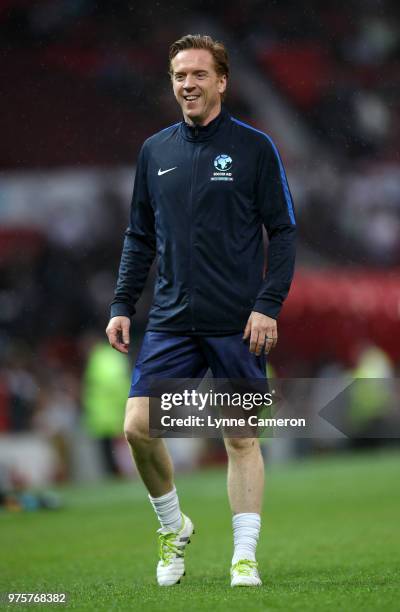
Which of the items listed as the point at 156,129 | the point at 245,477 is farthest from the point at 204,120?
the point at 156,129

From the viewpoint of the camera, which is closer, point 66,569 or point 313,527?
point 66,569

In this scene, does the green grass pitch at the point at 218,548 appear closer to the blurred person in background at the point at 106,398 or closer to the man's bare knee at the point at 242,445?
the man's bare knee at the point at 242,445

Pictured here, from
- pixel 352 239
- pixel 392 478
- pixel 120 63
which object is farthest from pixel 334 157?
pixel 392 478

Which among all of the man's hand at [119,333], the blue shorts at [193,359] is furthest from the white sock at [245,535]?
the man's hand at [119,333]

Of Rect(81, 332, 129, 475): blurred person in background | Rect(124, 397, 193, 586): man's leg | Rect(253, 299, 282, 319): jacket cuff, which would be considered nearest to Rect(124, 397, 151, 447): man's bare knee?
Rect(124, 397, 193, 586): man's leg

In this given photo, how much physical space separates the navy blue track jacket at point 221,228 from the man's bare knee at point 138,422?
282 millimetres

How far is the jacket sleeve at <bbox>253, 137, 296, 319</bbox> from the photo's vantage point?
4.45 m

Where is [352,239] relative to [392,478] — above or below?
above

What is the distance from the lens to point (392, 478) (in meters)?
11.8

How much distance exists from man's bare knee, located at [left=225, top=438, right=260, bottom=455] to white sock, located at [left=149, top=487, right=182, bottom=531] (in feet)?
1.16

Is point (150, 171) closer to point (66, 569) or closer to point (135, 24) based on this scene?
point (66, 569)

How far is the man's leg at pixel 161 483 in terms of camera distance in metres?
4.48

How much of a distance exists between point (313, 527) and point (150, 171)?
3657 millimetres

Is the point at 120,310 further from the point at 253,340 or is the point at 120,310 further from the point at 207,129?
the point at 207,129
